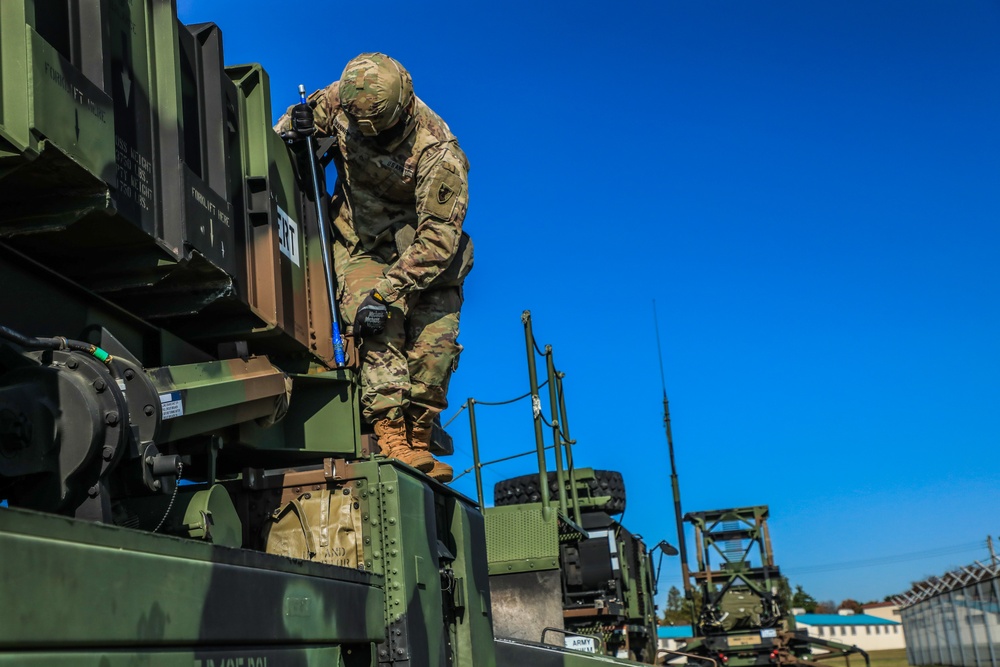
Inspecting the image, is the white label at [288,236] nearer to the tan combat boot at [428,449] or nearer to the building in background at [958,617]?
the tan combat boot at [428,449]

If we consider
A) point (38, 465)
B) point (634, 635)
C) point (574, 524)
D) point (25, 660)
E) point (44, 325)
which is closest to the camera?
point (25, 660)

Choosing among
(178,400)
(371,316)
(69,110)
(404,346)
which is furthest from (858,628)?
(69,110)

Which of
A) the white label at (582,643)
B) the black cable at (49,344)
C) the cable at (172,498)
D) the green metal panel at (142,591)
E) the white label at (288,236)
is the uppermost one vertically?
the white label at (288,236)

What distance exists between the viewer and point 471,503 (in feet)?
19.6

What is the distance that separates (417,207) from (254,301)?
140 cm

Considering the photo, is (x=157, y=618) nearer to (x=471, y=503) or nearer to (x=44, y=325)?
(x=44, y=325)

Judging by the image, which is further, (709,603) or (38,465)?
(709,603)

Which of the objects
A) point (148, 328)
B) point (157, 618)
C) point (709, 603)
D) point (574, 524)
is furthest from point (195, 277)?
point (709, 603)

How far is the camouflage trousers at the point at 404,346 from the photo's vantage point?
6082 mm

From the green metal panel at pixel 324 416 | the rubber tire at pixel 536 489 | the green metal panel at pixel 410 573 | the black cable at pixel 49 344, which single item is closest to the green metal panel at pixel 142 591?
the green metal panel at pixel 410 573

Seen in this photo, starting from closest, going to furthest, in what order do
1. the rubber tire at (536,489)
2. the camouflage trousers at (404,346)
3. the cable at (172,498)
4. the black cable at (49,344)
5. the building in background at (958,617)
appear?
1. the black cable at (49,344)
2. the cable at (172,498)
3. the camouflage trousers at (404,346)
4. the rubber tire at (536,489)
5. the building in background at (958,617)

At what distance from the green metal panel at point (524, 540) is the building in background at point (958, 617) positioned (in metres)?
10.9

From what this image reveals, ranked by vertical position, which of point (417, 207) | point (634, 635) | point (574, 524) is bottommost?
point (634, 635)

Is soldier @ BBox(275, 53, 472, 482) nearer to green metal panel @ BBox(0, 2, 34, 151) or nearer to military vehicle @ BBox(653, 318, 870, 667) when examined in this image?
green metal panel @ BBox(0, 2, 34, 151)
